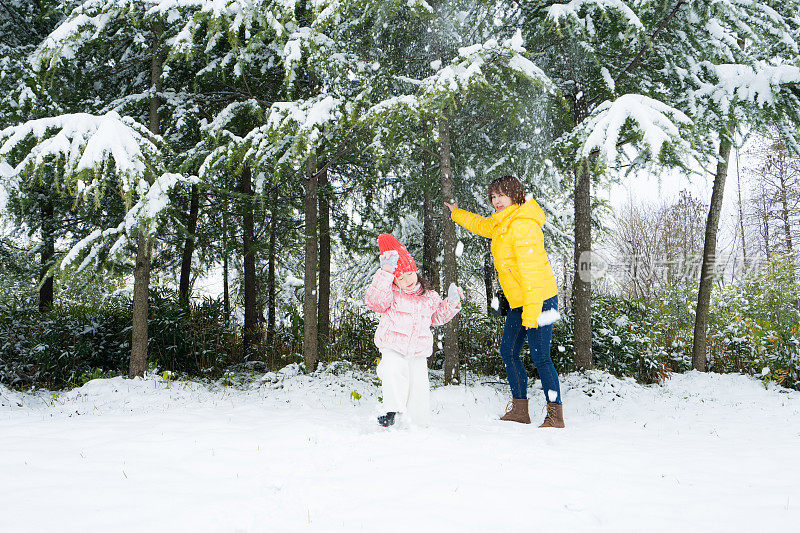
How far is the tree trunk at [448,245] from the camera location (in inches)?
196

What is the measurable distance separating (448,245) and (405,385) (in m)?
2.07

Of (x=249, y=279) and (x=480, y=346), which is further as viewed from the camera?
(x=249, y=279)

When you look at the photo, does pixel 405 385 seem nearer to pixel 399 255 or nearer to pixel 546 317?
pixel 399 255

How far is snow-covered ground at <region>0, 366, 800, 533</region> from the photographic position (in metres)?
1.82

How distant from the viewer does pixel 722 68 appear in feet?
15.5

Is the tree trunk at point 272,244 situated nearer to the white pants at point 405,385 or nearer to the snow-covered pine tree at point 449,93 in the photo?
the snow-covered pine tree at point 449,93

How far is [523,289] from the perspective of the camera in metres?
3.45

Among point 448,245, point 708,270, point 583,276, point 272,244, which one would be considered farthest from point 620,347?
point 272,244

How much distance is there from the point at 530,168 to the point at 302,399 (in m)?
3.88

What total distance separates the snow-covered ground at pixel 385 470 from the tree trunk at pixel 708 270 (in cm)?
198

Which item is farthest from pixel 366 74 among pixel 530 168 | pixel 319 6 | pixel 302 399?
pixel 302 399

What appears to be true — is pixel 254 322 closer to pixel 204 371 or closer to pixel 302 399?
pixel 204 371

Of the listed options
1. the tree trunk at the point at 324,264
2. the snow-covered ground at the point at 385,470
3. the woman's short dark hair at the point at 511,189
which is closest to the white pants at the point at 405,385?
the snow-covered ground at the point at 385,470

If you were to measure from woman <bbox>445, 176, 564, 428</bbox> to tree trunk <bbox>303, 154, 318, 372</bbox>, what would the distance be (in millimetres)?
2790
